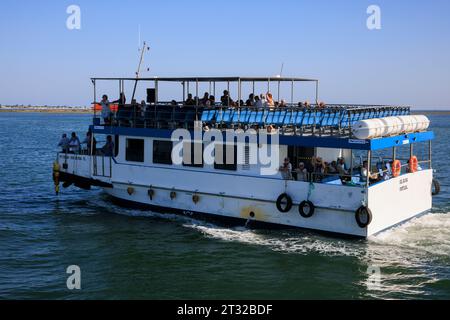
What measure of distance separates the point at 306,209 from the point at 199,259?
3.74 metres

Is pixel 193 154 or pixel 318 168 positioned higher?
pixel 193 154

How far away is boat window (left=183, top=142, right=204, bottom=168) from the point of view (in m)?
19.7

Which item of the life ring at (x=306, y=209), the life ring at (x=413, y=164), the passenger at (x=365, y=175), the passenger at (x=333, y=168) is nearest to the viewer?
the passenger at (x=365, y=175)

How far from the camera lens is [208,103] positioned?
2017cm

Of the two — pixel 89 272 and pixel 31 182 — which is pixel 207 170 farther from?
pixel 31 182

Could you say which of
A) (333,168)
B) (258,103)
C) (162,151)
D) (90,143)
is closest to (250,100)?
(258,103)

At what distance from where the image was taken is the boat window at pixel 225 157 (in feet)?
62.4

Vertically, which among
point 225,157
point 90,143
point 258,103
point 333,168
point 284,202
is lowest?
point 284,202

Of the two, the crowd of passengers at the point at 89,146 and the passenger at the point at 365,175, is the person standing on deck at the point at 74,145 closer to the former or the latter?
the crowd of passengers at the point at 89,146

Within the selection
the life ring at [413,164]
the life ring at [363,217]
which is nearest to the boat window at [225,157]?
the life ring at [363,217]

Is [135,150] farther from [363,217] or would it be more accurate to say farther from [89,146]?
[363,217]

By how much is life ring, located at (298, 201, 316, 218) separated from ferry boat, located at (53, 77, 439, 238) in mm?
31

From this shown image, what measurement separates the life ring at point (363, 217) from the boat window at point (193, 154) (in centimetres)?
587

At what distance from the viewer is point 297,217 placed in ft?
58.1
